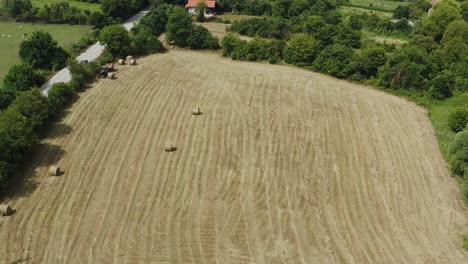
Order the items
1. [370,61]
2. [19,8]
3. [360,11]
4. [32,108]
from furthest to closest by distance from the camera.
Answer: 1. [360,11]
2. [19,8]
3. [370,61]
4. [32,108]

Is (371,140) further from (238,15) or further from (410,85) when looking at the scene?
(238,15)

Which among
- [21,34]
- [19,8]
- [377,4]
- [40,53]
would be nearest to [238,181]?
[40,53]

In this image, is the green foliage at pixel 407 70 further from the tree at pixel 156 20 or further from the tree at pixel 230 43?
the tree at pixel 156 20

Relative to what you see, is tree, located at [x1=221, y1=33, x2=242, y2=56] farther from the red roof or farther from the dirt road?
the red roof

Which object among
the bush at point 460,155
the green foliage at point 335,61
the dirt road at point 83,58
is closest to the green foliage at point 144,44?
the dirt road at point 83,58

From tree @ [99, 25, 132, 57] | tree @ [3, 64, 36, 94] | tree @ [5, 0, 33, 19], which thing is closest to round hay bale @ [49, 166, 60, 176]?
tree @ [3, 64, 36, 94]

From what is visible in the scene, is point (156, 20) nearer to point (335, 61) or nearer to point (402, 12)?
point (335, 61)

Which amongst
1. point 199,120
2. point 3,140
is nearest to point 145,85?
point 199,120
